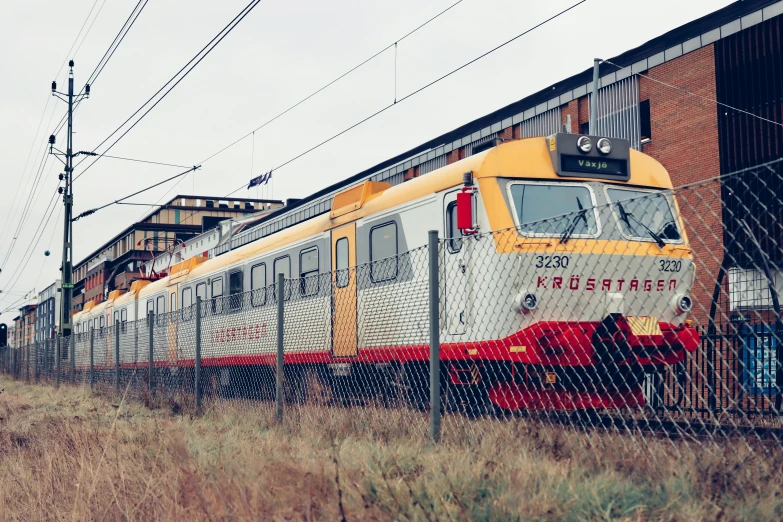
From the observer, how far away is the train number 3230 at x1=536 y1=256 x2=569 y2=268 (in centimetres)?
837

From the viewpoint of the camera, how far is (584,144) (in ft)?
31.1

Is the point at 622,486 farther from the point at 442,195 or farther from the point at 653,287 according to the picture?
the point at 442,195

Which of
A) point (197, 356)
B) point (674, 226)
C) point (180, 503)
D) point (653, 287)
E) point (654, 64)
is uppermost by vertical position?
point (654, 64)

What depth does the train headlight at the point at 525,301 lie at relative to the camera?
8180 mm

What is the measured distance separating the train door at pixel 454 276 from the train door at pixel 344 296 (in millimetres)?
1025

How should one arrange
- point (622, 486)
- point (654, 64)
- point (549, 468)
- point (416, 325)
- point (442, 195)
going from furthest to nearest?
point (654, 64)
point (442, 195)
point (416, 325)
point (549, 468)
point (622, 486)

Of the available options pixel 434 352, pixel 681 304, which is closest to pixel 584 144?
pixel 681 304

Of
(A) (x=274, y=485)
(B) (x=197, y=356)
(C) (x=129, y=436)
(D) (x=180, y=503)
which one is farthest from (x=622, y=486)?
(B) (x=197, y=356)

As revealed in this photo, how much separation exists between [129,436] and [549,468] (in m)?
4.36

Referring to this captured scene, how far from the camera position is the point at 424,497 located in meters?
4.14

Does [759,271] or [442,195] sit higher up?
[442,195]

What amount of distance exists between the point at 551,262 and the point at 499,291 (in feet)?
1.89

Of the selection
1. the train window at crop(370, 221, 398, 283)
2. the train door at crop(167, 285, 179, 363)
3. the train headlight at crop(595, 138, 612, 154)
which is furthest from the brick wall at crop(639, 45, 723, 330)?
the train door at crop(167, 285, 179, 363)

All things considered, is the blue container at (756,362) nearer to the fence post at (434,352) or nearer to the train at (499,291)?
the train at (499,291)
